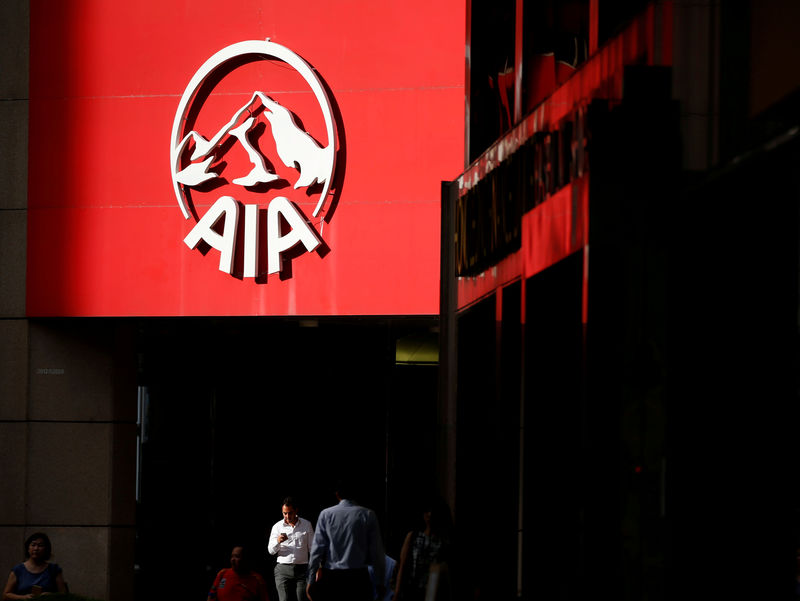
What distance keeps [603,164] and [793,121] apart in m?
1.84

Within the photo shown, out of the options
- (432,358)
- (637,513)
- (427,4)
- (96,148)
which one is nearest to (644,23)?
(637,513)

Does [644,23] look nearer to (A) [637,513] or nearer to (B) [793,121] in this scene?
(B) [793,121]

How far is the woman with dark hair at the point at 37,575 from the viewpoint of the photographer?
13.0 m

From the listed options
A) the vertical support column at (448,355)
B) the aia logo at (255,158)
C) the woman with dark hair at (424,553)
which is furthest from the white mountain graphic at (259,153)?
the woman with dark hair at (424,553)

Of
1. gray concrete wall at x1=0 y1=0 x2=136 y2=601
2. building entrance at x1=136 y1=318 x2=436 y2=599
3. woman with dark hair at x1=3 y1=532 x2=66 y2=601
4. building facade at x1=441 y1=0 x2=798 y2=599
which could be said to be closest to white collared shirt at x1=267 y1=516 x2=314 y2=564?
gray concrete wall at x1=0 y1=0 x2=136 y2=601

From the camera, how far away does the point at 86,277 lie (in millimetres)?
16797

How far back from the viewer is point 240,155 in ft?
54.1

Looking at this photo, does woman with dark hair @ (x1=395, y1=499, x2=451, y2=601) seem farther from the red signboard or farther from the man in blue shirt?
the red signboard

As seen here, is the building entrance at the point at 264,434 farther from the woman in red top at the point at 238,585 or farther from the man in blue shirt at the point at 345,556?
the man in blue shirt at the point at 345,556

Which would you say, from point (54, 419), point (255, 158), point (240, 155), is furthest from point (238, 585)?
point (240, 155)

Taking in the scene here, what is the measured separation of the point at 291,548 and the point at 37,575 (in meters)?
3.51

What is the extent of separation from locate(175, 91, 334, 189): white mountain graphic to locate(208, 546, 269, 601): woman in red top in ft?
15.8

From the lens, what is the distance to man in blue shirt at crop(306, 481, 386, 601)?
40.6 feet

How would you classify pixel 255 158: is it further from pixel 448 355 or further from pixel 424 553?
pixel 424 553
